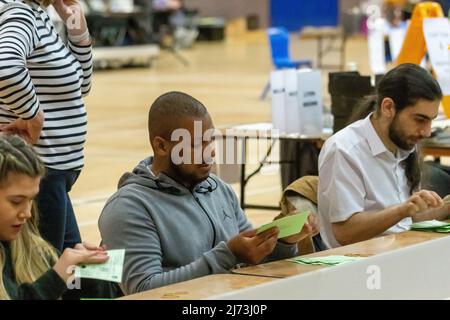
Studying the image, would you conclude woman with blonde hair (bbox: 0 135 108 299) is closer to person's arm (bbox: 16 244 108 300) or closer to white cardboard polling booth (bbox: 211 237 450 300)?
person's arm (bbox: 16 244 108 300)

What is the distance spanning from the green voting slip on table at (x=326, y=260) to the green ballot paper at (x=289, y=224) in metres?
0.12

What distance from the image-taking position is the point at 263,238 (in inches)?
117

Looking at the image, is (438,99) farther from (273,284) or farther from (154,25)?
(154,25)

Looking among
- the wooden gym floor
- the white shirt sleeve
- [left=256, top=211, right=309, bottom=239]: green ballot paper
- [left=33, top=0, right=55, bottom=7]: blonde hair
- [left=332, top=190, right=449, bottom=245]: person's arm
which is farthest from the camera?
the wooden gym floor

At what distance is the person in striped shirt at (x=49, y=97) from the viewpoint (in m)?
3.61

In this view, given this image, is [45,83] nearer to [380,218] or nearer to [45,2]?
[45,2]

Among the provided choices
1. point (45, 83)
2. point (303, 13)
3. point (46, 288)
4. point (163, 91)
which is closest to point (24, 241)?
point (46, 288)

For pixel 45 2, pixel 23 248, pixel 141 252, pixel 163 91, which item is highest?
pixel 45 2

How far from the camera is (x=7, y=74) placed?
11.6 ft

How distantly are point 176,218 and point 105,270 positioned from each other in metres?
0.71

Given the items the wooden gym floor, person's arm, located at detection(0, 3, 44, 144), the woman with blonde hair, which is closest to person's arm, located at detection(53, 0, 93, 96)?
person's arm, located at detection(0, 3, 44, 144)

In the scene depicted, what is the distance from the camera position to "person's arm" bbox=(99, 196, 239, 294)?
3008 millimetres

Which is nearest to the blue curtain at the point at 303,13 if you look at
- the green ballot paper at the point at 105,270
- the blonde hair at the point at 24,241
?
the blonde hair at the point at 24,241
